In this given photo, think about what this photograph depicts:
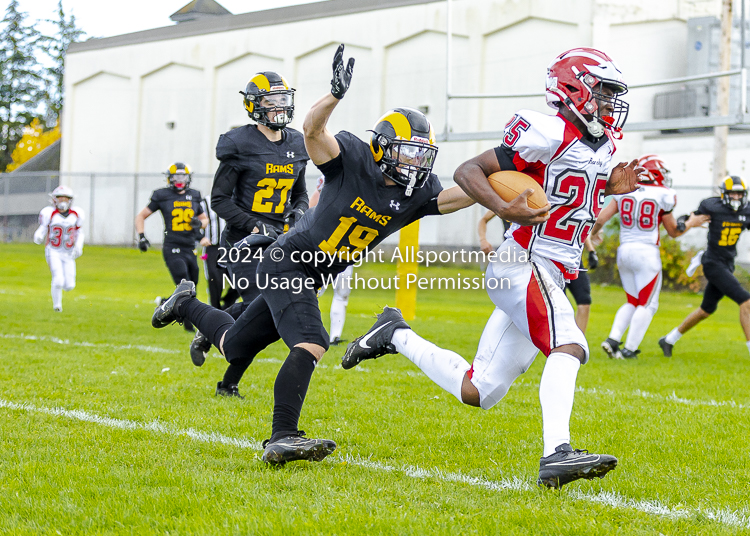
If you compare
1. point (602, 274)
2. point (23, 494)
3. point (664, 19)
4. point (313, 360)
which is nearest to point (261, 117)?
point (313, 360)

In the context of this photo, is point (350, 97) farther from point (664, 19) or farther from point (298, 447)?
point (298, 447)

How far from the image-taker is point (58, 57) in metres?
50.1

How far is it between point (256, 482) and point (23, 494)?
867mm

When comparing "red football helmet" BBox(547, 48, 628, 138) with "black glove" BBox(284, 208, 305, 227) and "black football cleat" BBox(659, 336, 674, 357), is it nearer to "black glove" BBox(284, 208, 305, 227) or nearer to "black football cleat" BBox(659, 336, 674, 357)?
"black glove" BBox(284, 208, 305, 227)

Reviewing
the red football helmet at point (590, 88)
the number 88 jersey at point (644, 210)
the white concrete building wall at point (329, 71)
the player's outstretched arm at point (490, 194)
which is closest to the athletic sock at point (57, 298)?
the number 88 jersey at point (644, 210)

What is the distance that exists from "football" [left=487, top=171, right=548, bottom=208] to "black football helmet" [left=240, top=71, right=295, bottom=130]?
251 centimetres

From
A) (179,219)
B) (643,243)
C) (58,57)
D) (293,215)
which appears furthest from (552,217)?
(58,57)

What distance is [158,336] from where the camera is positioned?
8844 millimetres

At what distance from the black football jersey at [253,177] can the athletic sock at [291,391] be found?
1.97m

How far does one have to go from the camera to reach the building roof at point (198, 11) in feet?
113

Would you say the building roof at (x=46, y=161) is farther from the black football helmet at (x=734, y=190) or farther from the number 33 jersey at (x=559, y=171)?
the number 33 jersey at (x=559, y=171)

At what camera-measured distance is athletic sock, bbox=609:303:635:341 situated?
331 inches

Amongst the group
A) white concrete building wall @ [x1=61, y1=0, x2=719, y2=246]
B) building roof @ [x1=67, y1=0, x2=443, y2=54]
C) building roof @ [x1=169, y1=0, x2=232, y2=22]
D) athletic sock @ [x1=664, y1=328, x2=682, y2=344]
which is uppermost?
building roof @ [x1=169, y1=0, x2=232, y2=22]

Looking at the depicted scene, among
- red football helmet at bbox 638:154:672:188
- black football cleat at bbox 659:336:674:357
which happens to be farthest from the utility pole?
black football cleat at bbox 659:336:674:357
